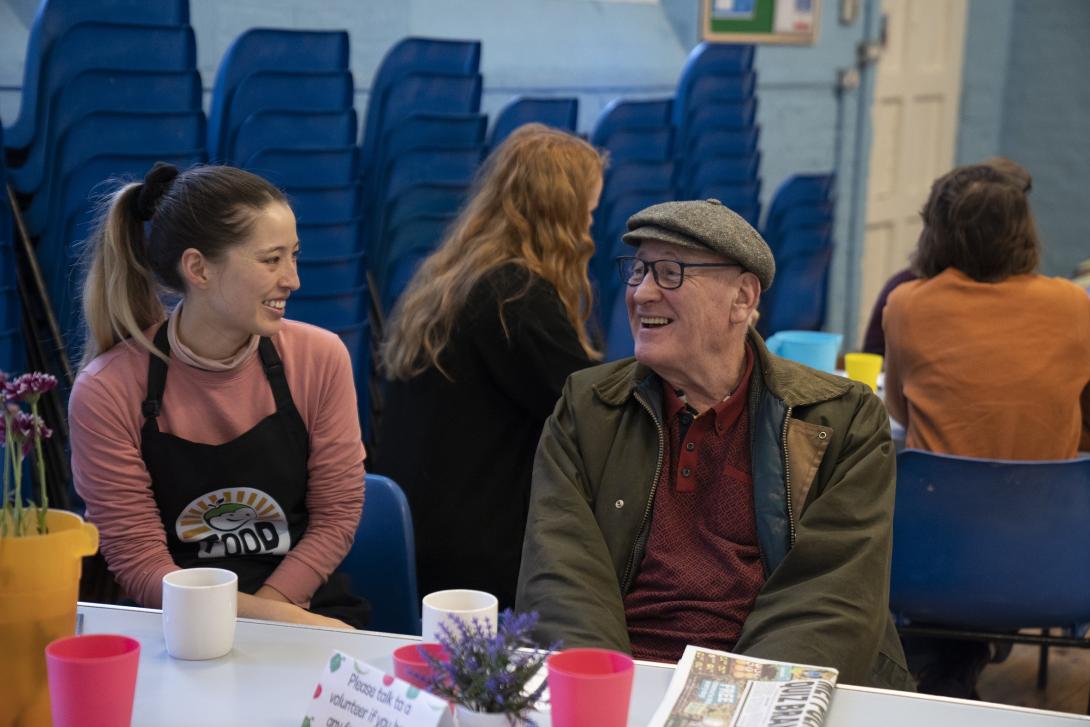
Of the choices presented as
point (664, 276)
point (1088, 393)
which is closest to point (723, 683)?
point (664, 276)

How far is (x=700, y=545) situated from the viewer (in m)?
2.00

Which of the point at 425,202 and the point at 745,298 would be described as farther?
the point at 425,202

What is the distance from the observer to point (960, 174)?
3031 mm

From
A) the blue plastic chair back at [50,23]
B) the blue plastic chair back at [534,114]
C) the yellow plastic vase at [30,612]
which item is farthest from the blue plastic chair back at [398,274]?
the yellow plastic vase at [30,612]

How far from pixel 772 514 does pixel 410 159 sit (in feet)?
7.62

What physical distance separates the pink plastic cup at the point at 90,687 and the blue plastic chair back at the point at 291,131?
2367 millimetres

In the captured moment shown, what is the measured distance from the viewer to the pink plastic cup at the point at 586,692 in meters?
1.28

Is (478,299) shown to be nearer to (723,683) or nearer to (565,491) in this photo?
(565,491)

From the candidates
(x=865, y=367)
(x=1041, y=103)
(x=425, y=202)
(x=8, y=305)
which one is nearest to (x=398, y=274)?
(x=425, y=202)

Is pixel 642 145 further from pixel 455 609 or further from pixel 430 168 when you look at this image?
pixel 455 609

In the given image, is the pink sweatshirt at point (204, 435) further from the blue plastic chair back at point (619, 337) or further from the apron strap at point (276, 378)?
the blue plastic chair back at point (619, 337)

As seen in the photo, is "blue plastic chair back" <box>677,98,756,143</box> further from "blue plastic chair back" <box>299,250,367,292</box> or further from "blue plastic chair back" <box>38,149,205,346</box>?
"blue plastic chair back" <box>38,149,205,346</box>

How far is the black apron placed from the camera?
2156 mm

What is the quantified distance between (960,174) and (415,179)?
169cm
